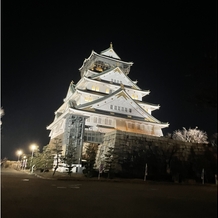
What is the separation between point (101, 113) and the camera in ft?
101

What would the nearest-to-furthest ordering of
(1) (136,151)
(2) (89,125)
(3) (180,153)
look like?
(1) (136,151), (3) (180,153), (2) (89,125)

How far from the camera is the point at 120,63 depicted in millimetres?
43719

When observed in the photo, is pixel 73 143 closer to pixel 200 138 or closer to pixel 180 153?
pixel 180 153

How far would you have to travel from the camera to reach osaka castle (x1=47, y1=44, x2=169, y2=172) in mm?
24203

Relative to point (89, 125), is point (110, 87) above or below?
above

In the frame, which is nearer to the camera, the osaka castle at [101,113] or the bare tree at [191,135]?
the osaka castle at [101,113]

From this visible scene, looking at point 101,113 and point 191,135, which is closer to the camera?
point 101,113

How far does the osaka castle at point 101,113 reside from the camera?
24203mm

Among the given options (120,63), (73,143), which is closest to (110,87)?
(120,63)

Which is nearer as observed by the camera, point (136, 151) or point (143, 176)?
point (143, 176)

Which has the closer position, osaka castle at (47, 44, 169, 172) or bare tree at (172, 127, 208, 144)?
osaka castle at (47, 44, 169, 172)

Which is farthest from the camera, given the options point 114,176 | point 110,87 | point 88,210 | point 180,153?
point 110,87

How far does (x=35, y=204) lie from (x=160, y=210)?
11.2 feet

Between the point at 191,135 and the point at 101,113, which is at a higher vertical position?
the point at 101,113
